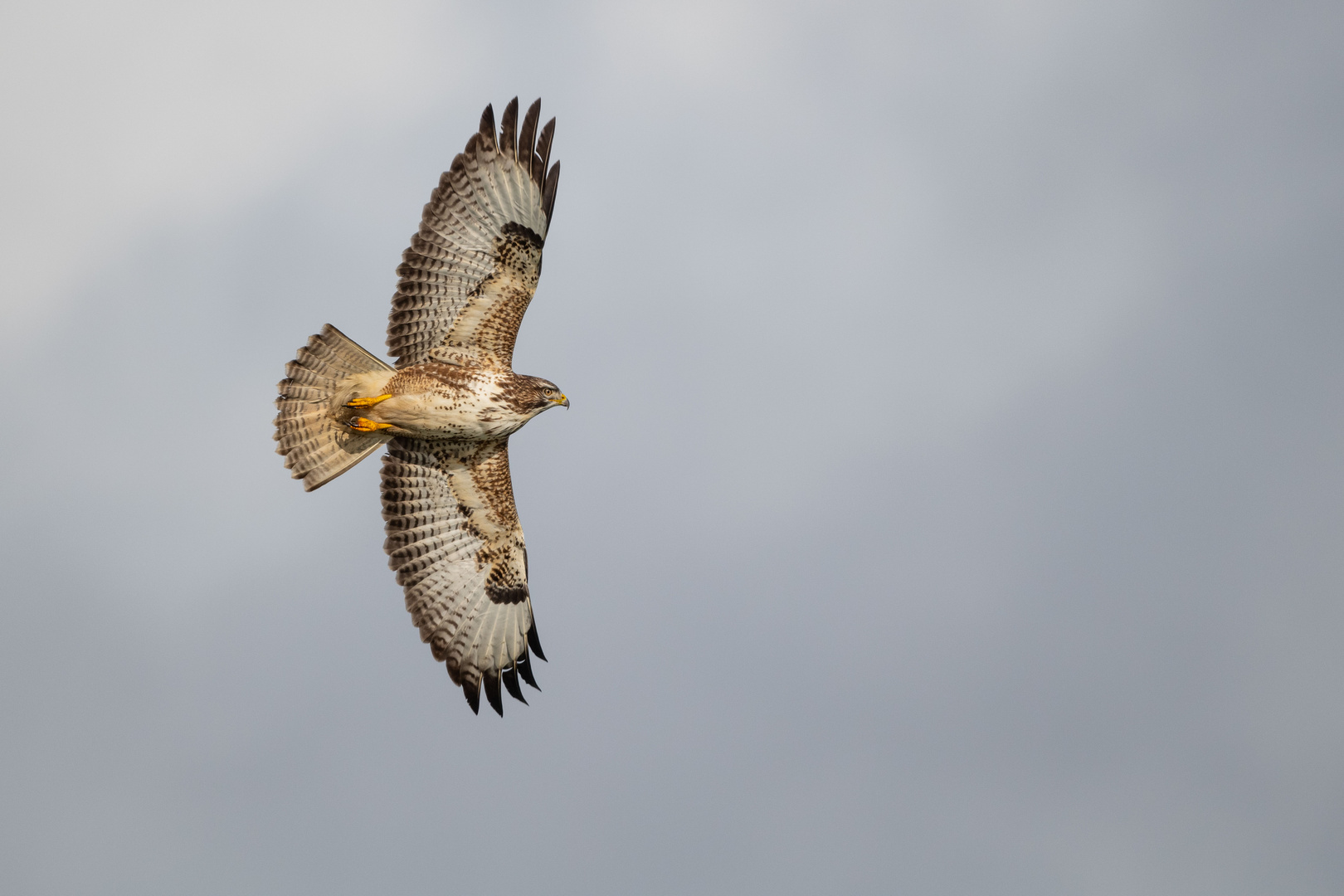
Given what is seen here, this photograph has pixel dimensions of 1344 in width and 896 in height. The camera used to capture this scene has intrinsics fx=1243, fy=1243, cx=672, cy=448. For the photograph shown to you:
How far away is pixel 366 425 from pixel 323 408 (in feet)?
1.80

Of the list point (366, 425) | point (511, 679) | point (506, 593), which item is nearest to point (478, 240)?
point (366, 425)

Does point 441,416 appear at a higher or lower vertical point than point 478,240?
lower

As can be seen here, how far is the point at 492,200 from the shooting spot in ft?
38.8

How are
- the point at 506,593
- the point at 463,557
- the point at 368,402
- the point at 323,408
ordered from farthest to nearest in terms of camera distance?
the point at 506,593, the point at 463,557, the point at 323,408, the point at 368,402

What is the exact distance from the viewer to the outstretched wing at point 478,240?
11.8 m

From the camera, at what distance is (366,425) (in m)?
11.9

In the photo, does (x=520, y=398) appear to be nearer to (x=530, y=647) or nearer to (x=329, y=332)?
(x=329, y=332)

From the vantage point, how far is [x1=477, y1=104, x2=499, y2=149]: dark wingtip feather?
1188 centimetres

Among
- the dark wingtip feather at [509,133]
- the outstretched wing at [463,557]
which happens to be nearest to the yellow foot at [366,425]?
the outstretched wing at [463,557]

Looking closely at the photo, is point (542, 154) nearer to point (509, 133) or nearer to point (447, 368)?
point (509, 133)

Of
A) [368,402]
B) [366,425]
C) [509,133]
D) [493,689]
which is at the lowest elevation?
[493,689]

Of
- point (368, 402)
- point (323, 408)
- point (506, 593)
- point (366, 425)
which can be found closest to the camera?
point (368, 402)

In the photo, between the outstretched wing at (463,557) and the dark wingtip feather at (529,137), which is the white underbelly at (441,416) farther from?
the dark wingtip feather at (529,137)

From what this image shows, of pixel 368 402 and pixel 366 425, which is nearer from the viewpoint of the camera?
pixel 368 402
